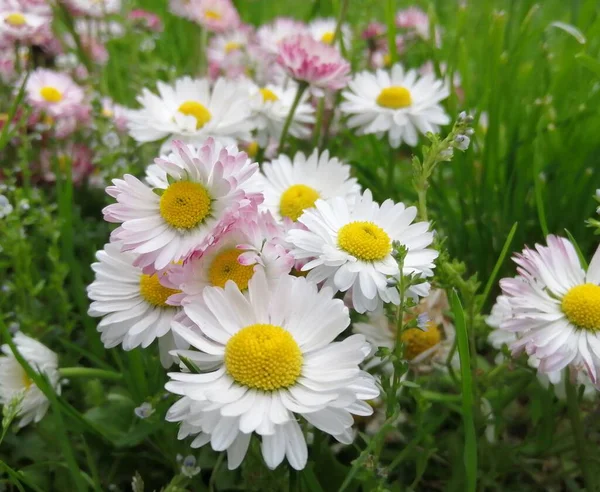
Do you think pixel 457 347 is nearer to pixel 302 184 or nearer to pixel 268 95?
pixel 302 184

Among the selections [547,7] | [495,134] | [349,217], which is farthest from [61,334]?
[547,7]

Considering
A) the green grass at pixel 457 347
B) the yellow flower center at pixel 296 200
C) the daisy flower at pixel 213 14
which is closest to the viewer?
the green grass at pixel 457 347

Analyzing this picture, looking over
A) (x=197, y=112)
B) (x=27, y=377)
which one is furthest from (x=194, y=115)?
(x=27, y=377)

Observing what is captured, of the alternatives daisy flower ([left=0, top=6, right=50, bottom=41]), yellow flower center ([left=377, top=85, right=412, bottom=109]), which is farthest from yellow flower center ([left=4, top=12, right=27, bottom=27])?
yellow flower center ([left=377, top=85, right=412, bottom=109])

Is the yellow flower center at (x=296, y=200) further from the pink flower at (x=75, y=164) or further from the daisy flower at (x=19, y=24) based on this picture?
the daisy flower at (x=19, y=24)

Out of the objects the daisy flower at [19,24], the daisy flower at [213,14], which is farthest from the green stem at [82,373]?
the daisy flower at [213,14]

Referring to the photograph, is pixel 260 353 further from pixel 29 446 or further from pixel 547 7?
pixel 547 7

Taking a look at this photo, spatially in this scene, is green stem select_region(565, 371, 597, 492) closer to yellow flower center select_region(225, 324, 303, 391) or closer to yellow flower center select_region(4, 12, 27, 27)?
yellow flower center select_region(225, 324, 303, 391)
